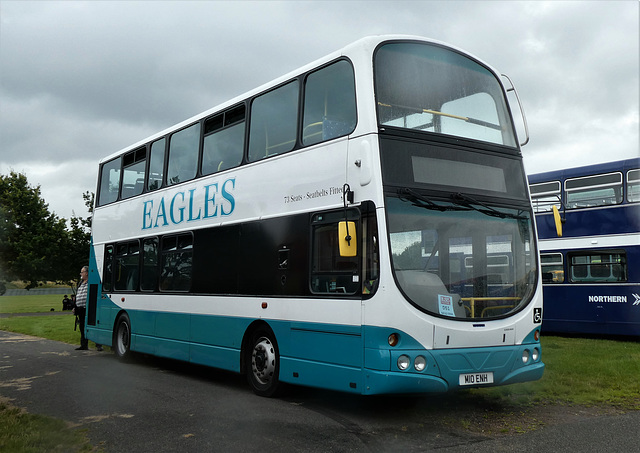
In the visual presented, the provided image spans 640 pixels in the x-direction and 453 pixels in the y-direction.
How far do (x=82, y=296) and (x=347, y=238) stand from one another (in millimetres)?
10495

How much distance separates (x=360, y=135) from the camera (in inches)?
309

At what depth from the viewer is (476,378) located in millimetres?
7480

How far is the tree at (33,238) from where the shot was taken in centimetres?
4178

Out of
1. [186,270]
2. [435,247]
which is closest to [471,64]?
[435,247]

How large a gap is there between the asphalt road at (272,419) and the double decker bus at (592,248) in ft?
27.5

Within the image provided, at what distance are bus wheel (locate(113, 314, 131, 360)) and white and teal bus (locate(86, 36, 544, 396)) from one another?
10.8 feet

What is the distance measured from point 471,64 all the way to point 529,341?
12.2 ft

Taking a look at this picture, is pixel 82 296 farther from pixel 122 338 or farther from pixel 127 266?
pixel 127 266

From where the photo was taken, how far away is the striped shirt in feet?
51.8

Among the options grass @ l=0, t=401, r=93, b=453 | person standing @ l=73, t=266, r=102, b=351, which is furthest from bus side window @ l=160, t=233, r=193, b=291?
person standing @ l=73, t=266, r=102, b=351

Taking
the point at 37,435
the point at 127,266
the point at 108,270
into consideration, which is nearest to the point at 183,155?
the point at 127,266

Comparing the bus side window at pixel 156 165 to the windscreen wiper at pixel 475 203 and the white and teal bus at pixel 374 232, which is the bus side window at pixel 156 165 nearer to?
the white and teal bus at pixel 374 232

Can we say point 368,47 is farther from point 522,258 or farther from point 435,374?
point 435,374

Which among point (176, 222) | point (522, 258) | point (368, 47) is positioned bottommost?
point (522, 258)
